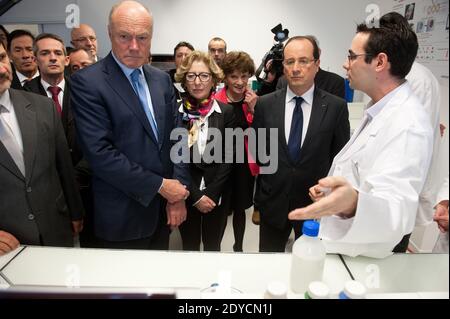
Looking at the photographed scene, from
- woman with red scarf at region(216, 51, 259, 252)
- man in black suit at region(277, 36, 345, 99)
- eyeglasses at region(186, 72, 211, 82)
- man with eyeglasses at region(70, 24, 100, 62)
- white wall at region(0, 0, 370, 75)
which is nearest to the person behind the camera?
eyeglasses at region(186, 72, 211, 82)

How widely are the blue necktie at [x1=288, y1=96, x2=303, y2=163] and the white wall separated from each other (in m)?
2.53

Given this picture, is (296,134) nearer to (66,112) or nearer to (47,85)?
(66,112)

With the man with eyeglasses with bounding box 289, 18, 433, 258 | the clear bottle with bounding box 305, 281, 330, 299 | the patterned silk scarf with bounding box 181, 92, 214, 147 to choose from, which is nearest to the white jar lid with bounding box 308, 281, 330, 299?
the clear bottle with bounding box 305, 281, 330, 299

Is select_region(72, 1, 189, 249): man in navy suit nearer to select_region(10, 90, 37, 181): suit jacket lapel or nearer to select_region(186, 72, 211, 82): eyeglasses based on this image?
select_region(10, 90, 37, 181): suit jacket lapel

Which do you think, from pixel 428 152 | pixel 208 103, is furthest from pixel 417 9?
pixel 208 103

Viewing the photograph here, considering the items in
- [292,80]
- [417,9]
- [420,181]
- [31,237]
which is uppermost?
[417,9]

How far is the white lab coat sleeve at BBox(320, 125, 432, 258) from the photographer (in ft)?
1.83

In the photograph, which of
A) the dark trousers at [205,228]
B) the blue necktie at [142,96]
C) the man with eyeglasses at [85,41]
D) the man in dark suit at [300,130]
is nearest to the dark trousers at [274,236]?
the man in dark suit at [300,130]

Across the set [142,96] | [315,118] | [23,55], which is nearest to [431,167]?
[315,118]

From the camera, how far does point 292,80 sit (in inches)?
50.1

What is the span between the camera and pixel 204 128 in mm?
1474
